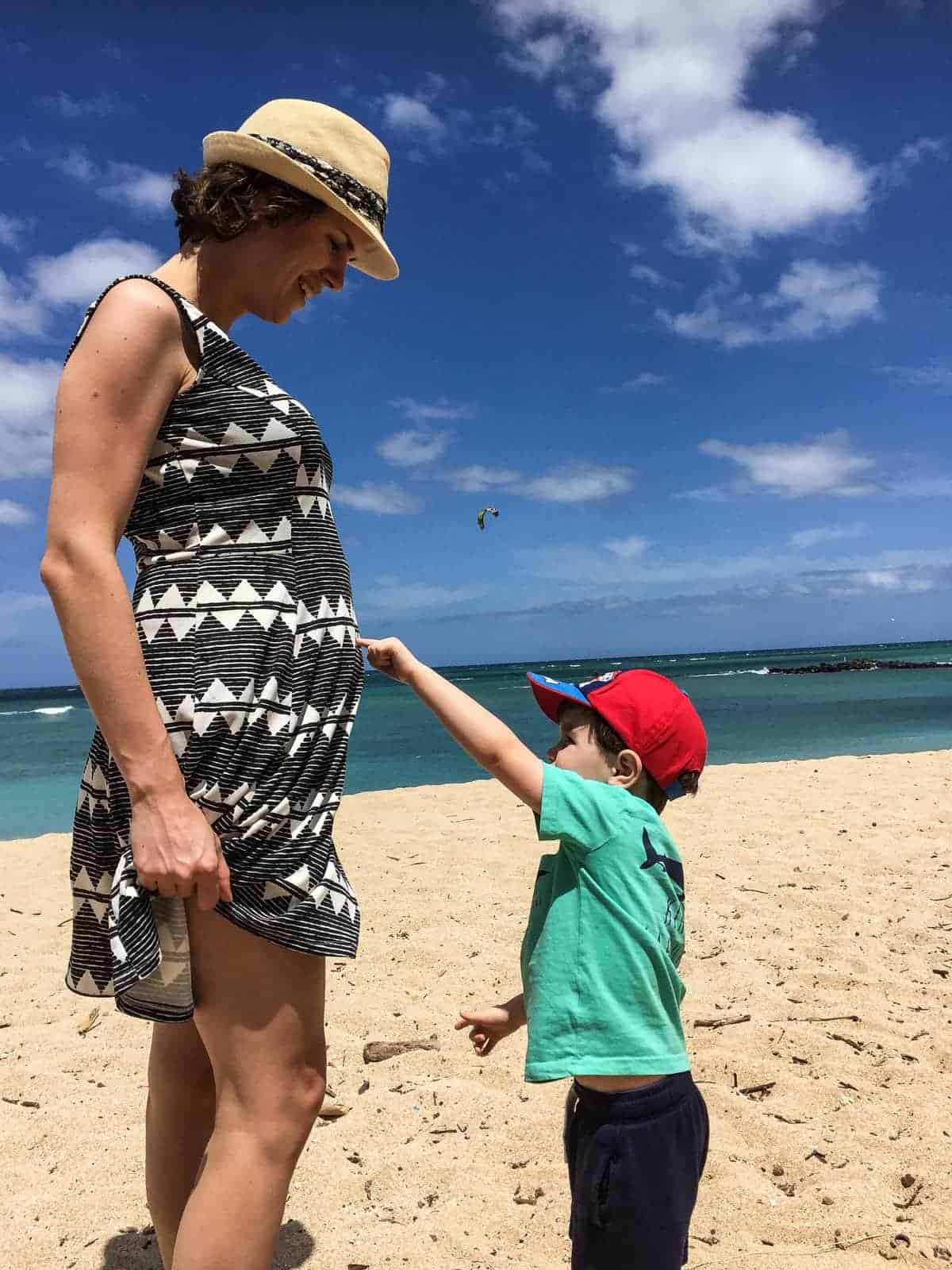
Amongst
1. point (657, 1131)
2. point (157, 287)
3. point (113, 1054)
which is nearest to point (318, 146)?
point (157, 287)

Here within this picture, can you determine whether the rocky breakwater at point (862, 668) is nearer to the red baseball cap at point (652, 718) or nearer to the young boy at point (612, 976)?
the red baseball cap at point (652, 718)

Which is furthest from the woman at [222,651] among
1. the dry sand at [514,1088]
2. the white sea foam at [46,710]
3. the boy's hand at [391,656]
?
the white sea foam at [46,710]

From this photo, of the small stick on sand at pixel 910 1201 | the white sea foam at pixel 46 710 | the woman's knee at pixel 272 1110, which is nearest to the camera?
the woman's knee at pixel 272 1110

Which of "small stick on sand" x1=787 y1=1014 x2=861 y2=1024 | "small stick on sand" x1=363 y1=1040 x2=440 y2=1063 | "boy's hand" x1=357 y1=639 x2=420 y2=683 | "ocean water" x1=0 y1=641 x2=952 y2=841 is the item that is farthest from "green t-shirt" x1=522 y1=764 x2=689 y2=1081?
"ocean water" x1=0 y1=641 x2=952 y2=841

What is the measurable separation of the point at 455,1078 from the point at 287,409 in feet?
8.29

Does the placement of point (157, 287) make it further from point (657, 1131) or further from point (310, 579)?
point (657, 1131)

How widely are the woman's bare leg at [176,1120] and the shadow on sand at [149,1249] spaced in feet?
1.99

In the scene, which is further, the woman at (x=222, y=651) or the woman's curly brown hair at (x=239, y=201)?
the woman's curly brown hair at (x=239, y=201)

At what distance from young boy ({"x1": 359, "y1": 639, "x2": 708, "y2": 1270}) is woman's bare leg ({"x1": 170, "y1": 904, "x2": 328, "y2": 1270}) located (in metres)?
0.44

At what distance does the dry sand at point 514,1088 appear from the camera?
2.43m

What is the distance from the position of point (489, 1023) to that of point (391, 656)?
0.81 metres

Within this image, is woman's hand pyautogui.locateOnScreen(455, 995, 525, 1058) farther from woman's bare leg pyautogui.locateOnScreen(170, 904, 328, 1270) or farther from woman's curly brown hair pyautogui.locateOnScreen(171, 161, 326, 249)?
woman's curly brown hair pyautogui.locateOnScreen(171, 161, 326, 249)

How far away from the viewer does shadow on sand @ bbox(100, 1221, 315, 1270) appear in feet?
7.77

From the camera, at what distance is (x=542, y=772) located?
177 centimetres
